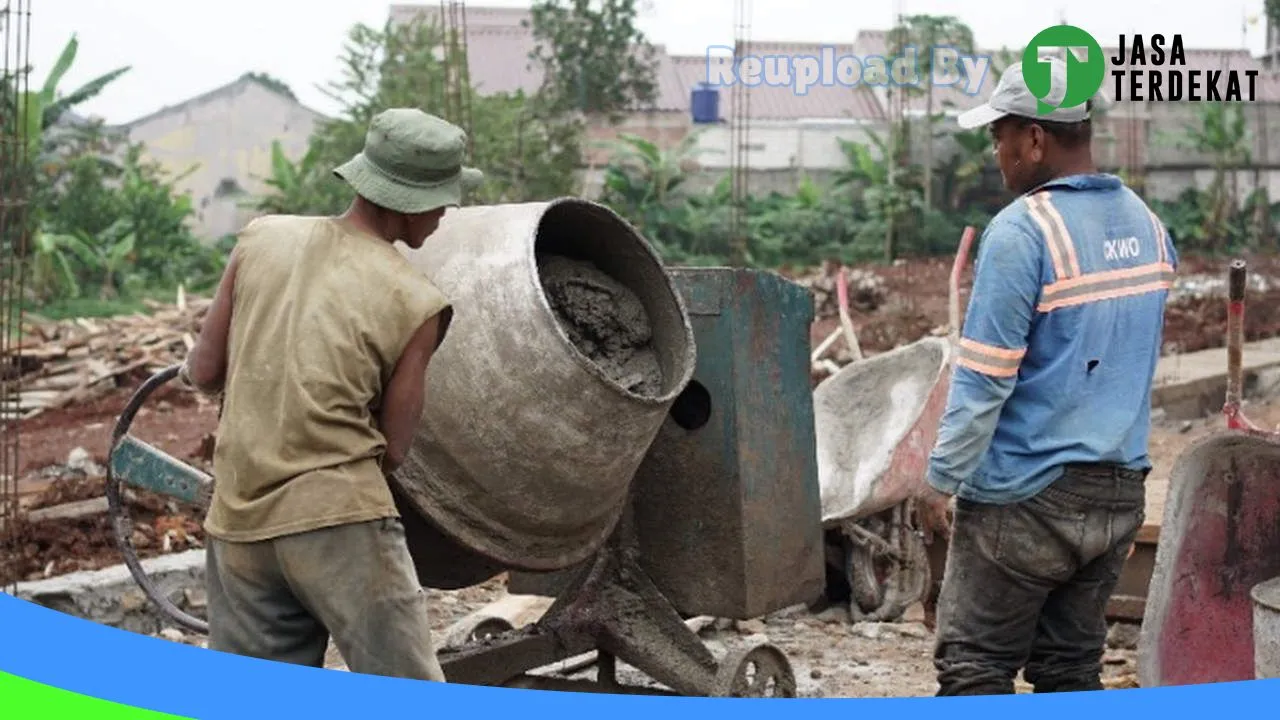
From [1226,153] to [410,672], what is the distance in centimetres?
1925

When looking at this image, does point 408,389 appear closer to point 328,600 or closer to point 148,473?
point 328,600

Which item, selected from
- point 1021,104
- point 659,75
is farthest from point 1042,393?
point 659,75

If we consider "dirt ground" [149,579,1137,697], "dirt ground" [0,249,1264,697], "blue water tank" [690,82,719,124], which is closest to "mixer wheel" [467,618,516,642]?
"dirt ground" [149,579,1137,697]

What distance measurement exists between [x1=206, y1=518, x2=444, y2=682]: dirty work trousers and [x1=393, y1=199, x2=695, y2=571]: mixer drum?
64 cm

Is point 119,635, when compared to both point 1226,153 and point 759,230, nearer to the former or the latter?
point 759,230

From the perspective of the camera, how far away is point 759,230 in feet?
68.4

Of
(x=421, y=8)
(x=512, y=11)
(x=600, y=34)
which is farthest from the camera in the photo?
(x=512, y=11)

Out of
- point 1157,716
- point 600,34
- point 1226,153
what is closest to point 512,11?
point 600,34

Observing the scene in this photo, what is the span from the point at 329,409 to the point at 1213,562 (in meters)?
2.27

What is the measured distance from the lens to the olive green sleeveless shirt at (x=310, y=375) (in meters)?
3.36

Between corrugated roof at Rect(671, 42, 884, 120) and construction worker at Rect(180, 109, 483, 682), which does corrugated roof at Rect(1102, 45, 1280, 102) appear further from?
construction worker at Rect(180, 109, 483, 682)

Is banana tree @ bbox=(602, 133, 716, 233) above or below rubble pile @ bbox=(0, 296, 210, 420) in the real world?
above

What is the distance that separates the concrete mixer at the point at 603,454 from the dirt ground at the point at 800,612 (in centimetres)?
31

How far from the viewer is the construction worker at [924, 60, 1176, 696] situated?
3.72m
